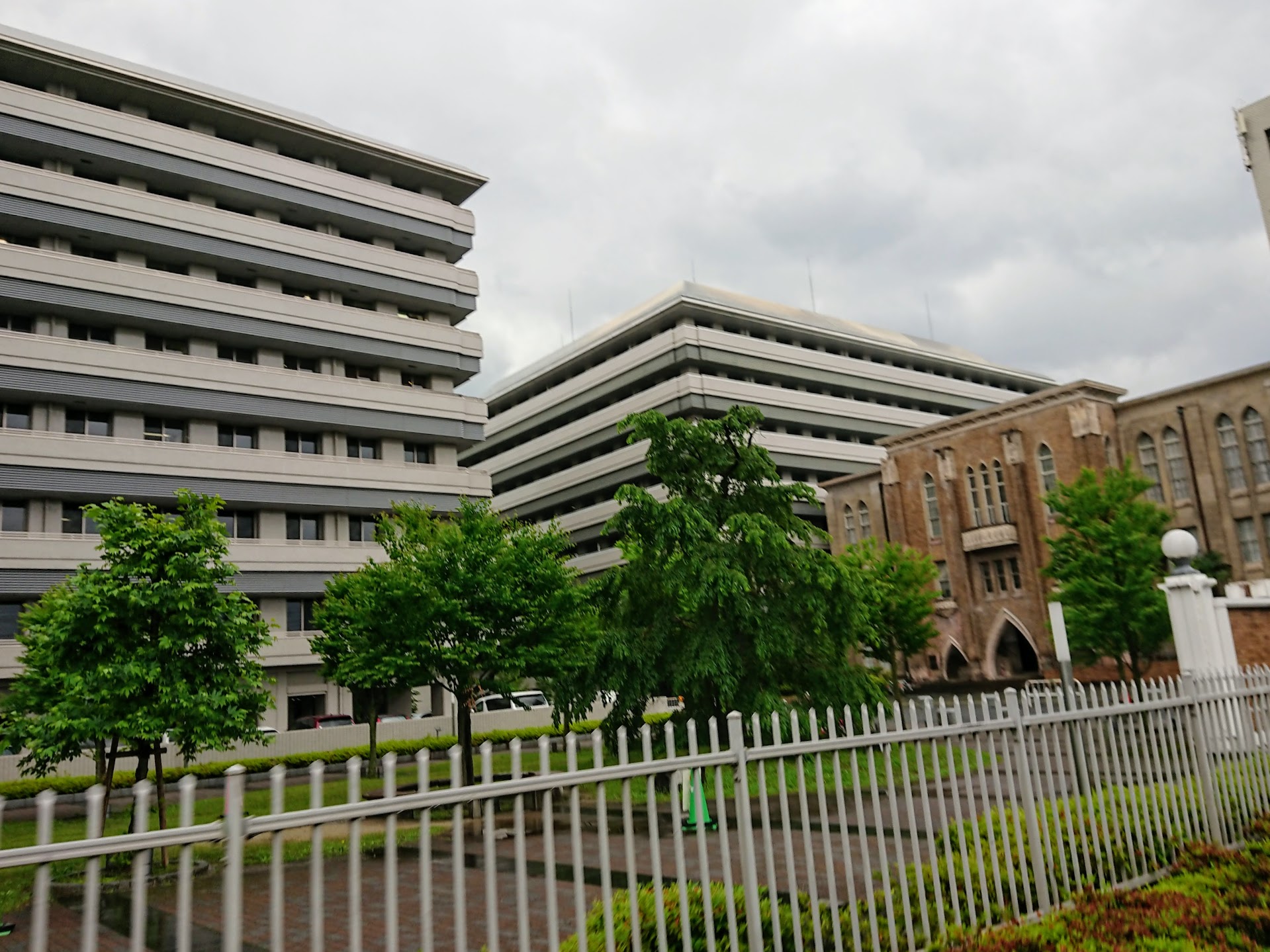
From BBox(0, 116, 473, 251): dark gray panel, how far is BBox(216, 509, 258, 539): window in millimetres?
13645

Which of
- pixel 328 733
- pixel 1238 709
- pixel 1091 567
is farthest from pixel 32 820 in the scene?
pixel 1091 567

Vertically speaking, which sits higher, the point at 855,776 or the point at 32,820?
the point at 855,776

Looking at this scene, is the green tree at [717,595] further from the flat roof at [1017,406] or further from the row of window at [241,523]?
the flat roof at [1017,406]

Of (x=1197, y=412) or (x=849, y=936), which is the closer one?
(x=849, y=936)

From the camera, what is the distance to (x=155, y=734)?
1475 centimetres

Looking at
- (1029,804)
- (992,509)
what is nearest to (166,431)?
(992,509)

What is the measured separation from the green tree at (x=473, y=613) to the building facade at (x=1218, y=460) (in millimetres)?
30752

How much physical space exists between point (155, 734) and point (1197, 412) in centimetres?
4159

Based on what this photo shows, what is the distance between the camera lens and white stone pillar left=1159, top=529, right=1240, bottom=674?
15562 mm

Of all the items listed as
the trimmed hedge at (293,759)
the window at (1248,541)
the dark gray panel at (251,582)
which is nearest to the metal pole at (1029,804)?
the trimmed hedge at (293,759)

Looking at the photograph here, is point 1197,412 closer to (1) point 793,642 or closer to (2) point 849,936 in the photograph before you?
(1) point 793,642

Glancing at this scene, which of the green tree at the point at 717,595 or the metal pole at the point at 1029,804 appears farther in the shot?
the green tree at the point at 717,595


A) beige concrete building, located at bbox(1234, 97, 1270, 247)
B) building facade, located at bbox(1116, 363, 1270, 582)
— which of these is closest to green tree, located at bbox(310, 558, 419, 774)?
building facade, located at bbox(1116, 363, 1270, 582)

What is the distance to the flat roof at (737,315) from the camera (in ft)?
206
